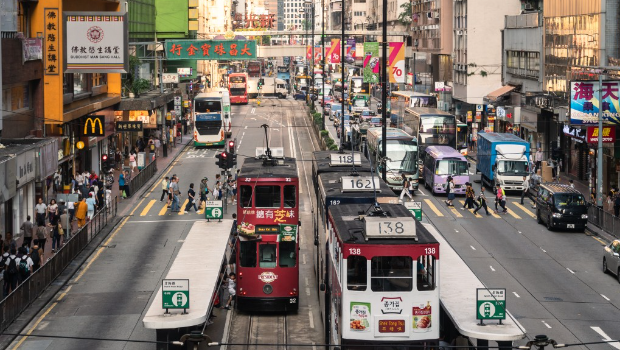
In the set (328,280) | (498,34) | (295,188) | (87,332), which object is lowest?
(87,332)

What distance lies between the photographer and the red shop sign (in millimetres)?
52031

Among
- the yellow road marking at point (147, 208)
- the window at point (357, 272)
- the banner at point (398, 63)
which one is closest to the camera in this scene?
the window at point (357, 272)

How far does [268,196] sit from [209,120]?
166ft

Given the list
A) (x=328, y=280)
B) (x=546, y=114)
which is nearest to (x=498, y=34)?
(x=546, y=114)

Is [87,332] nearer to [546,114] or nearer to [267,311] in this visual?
[267,311]

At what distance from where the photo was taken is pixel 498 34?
3814 inches

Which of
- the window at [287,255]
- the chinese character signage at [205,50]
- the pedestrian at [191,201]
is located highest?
the chinese character signage at [205,50]

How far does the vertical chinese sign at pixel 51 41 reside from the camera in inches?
2005

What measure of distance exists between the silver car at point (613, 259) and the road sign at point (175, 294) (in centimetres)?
1939

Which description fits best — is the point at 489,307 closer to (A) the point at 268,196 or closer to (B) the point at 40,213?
(A) the point at 268,196

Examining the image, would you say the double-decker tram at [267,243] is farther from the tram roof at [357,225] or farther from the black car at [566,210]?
the black car at [566,210]

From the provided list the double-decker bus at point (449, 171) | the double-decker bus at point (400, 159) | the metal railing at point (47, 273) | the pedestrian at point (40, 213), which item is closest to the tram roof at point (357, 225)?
the metal railing at point (47, 273)

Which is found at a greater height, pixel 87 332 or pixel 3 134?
pixel 3 134

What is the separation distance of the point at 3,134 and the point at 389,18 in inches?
4602
